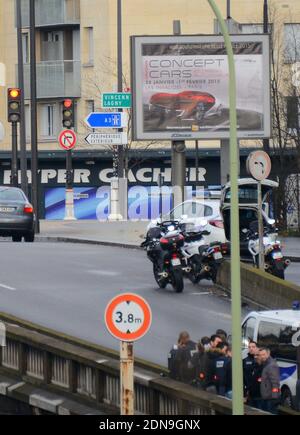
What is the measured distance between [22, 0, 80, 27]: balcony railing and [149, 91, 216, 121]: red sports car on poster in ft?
80.9

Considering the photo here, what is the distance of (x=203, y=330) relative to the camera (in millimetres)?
24594

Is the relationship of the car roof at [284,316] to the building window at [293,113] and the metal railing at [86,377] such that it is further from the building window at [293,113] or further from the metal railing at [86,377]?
the building window at [293,113]

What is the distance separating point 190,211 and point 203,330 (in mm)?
11431

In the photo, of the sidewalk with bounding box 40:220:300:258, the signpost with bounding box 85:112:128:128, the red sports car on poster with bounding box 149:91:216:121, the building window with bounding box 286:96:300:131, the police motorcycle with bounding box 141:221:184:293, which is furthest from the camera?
the building window with bounding box 286:96:300:131

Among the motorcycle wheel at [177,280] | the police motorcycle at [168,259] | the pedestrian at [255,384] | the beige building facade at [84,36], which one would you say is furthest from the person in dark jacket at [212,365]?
the beige building facade at [84,36]

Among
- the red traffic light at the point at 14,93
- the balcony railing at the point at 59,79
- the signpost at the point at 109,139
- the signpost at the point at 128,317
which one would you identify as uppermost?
the balcony railing at the point at 59,79

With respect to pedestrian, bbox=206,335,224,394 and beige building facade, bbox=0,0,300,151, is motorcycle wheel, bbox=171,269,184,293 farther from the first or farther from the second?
beige building facade, bbox=0,0,300,151

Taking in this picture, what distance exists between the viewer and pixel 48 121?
66.4 meters

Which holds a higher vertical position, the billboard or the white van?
the billboard

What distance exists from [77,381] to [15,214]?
1878 centimetres

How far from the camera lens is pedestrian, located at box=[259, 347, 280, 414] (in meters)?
18.4

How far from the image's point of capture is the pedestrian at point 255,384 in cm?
1870

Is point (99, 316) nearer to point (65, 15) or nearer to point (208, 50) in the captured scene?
point (208, 50)

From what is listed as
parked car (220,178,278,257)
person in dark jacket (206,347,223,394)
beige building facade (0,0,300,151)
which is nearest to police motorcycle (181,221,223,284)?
parked car (220,178,278,257)
